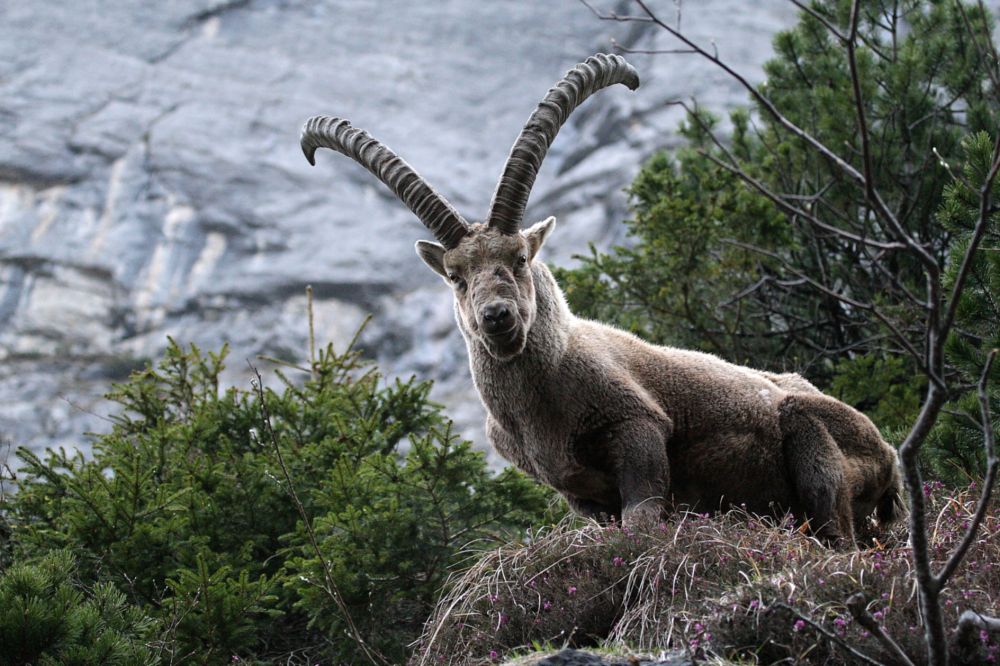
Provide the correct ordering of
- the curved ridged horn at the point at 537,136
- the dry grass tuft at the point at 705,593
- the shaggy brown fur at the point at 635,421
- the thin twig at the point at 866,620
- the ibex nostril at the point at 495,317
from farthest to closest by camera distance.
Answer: the curved ridged horn at the point at 537,136 < the shaggy brown fur at the point at 635,421 < the ibex nostril at the point at 495,317 < the dry grass tuft at the point at 705,593 < the thin twig at the point at 866,620

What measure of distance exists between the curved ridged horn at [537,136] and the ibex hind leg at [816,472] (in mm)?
2376

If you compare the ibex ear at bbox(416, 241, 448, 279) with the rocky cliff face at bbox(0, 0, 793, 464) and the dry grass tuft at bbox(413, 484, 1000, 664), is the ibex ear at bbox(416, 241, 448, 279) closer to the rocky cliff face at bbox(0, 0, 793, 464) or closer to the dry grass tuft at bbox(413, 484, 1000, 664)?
the dry grass tuft at bbox(413, 484, 1000, 664)

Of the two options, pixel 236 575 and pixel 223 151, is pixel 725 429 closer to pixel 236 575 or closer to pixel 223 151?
pixel 236 575

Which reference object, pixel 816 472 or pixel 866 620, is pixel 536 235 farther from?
pixel 866 620

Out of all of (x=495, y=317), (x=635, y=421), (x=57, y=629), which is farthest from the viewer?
(x=635, y=421)

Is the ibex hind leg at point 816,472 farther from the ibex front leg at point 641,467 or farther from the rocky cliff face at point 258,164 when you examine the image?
the rocky cliff face at point 258,164

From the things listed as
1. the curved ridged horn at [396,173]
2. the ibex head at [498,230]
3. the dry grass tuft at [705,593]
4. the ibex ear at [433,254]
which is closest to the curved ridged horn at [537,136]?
the ibex head at [498,230]

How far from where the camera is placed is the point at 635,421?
736 centimetres

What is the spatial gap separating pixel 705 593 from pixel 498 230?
304 centimetres

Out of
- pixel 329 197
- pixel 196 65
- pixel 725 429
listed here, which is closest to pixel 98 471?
pixel 725 429

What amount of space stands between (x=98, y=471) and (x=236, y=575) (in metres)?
1.39

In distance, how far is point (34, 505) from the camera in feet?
30.1

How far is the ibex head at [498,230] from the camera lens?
24.3 ft

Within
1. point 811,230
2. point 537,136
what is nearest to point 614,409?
point 537,136
